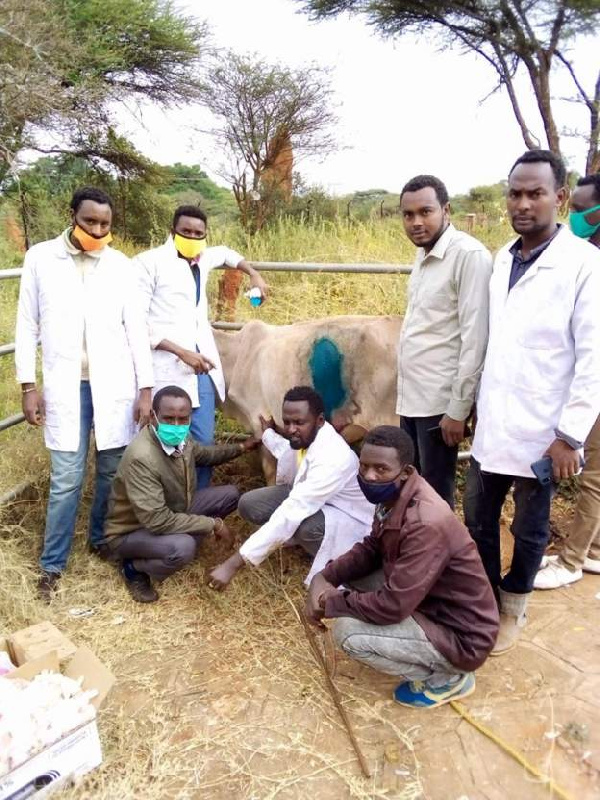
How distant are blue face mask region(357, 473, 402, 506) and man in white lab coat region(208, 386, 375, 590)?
615mm

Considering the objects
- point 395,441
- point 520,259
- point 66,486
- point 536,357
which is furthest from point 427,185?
point 66,486

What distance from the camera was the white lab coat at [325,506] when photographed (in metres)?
3.21

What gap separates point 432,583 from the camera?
2.53 meters

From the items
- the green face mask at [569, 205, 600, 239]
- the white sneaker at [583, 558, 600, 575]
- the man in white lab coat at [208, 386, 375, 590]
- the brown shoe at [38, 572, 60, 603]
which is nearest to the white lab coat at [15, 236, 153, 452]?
the brown shoe at [38, 572, 60, 603]

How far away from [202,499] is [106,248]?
1.46 m

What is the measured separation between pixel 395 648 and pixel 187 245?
8.00 ft

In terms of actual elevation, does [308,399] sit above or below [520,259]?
below

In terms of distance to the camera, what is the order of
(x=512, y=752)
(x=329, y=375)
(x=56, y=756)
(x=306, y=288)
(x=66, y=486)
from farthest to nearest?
(x=306, y=288) → (x=329, y=375) → (x=66, y=486) → (x=512, y=752) → (x=56, y=756)

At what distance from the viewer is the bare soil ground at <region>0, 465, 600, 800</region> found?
2.38 m

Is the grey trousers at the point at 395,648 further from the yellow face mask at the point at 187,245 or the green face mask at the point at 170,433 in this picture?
the yellow face mask at the point at 187,245

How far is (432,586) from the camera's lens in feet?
8.57

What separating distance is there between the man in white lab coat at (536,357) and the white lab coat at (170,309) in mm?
1778

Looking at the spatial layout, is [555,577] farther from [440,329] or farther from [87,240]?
[87,240]

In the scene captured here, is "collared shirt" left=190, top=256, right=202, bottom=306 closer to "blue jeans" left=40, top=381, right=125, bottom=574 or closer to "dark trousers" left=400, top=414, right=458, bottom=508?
"blue jeans" left=40, top=381, right=125, bottom=574
